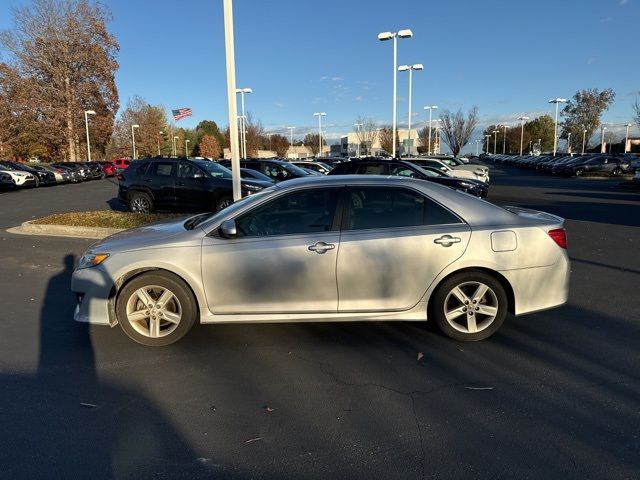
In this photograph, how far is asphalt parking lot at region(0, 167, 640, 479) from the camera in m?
2.90

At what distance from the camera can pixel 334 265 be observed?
4410 mm

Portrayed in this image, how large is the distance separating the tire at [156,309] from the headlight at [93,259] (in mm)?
337

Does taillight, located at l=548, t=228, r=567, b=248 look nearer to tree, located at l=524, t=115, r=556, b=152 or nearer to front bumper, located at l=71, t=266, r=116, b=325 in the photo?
front bumper, located at l=71, t=266, r=116, b=325

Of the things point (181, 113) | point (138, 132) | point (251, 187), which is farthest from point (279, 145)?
point (251, 187)

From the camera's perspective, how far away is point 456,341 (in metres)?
4.71

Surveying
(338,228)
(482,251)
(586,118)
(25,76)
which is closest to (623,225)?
(482,251)

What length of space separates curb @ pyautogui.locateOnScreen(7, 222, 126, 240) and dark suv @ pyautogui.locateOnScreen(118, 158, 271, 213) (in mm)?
2995

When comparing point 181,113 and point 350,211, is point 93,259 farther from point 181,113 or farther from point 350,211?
point 181,113

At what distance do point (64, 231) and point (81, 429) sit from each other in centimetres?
883

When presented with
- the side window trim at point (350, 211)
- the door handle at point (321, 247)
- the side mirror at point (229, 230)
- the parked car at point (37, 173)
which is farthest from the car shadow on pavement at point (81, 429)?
the parked car at point (37, 173)

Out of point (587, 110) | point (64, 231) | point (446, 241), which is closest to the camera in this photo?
point (446, 241)

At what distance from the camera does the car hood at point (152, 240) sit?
176 inches

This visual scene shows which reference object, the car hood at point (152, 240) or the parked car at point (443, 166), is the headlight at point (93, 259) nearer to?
the car hood at point (152, 240)

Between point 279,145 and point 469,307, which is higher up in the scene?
point 279,145
